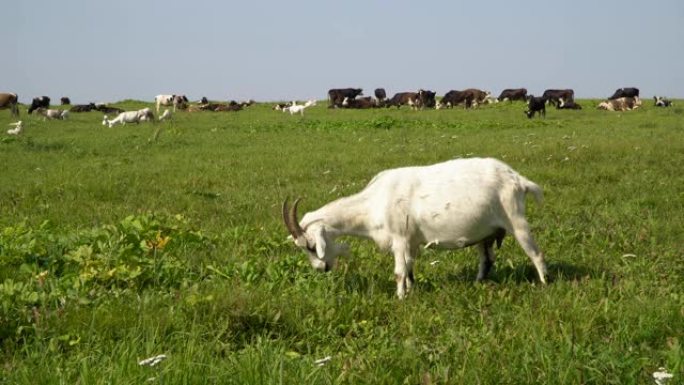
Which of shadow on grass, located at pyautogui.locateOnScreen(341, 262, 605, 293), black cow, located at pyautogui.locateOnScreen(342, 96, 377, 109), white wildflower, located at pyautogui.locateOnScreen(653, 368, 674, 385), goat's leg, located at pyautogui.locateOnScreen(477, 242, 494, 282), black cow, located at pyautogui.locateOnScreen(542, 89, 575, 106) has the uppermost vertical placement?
black cow, located at pyautogui.locateOnScreen(542, 89, 575, 106)

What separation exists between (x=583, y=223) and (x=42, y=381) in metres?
7.19

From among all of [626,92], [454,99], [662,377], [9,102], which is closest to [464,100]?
[454,99]

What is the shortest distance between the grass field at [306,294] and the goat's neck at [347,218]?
0.44 metres

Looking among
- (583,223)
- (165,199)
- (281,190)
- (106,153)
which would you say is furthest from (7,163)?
(583,223)

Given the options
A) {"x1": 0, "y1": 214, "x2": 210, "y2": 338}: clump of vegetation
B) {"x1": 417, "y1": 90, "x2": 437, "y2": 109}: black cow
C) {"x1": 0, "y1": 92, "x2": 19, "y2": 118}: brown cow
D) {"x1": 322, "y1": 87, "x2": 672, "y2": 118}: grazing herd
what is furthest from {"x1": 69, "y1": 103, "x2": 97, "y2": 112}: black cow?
{"x1": 0, "y1": 214, "x2": 210, "y2": 338}: clump of vegetation

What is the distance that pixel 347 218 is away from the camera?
258 inches

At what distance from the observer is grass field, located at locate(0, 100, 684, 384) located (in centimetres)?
354

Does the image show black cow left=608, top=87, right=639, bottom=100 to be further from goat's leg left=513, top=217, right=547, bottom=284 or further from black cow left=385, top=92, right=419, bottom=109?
goat's leg left=513, top=217, right=547, bottom=284

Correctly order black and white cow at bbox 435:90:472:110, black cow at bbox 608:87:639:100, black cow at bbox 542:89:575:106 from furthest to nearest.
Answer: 1. black cow at bbox 608:87:639:100
2. black and white cow at bbox 435:90:472:110
3. black cow at bbox 542:89:575:106

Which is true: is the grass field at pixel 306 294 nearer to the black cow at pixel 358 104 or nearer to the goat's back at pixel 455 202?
the goat's back at pixel 455 202

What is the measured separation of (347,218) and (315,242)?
1.78 feet

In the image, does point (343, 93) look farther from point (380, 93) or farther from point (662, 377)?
point (662, 377)

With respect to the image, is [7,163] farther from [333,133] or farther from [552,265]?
[552,265]

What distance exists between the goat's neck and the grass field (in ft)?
1.46
